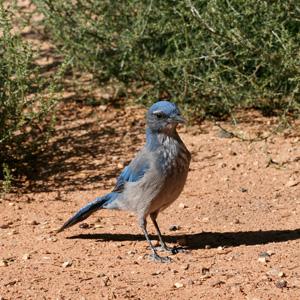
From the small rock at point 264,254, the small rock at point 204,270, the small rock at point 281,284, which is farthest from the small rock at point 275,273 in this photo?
the small rock at point 204,270

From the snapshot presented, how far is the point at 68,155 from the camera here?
27.7 ft

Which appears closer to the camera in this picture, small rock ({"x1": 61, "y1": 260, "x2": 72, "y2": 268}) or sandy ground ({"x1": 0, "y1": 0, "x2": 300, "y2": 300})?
sandy ground ({"x1": 0, "y1": 0, "x2": 300, "y2": 300})

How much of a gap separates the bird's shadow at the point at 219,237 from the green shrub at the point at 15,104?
3.91ft

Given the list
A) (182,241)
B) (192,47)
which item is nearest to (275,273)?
(182,241)

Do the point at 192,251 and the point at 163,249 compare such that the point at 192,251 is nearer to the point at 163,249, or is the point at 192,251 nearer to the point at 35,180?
the point at 163,249

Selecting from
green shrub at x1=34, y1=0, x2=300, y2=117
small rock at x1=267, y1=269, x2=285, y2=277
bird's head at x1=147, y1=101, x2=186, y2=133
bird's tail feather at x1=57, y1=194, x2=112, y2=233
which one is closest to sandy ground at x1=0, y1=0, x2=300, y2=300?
small rock at x1=267, y1=269, x2=285, y2=277

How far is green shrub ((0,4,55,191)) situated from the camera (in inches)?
296

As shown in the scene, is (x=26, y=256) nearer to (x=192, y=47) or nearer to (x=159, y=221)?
(x=159, y=221)

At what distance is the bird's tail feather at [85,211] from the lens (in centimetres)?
640

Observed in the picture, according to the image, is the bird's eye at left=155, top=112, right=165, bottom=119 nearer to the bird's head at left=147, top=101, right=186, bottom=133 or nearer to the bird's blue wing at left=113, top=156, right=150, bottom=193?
the bird's head at left=147, top=101, right=186, bottom=133

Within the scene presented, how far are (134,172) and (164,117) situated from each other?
0.47 m

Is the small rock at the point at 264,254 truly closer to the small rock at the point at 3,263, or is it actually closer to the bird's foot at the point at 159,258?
the bird's foot at the point at 159,258

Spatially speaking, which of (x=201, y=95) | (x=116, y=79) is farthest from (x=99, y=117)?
(x=201, y=95)

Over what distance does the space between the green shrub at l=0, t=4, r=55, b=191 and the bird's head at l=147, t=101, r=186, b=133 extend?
1665mm
